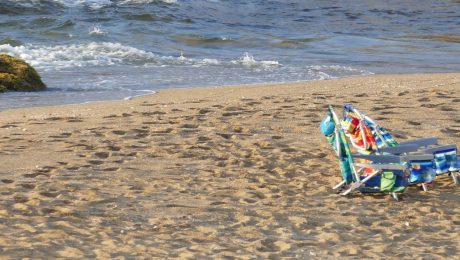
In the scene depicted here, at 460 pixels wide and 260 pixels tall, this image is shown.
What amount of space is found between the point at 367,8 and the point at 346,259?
86.6 feet

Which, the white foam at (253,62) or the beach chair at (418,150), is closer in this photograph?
the beach chair at (418,150)

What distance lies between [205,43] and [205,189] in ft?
42.5

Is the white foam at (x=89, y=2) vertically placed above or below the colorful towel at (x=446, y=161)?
above

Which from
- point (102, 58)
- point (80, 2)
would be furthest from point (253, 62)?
point (80, 2)

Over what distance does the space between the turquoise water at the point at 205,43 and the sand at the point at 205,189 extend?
9.63 feet

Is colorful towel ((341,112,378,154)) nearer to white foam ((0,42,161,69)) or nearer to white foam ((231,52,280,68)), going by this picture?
white foam ((231,52,280,68))

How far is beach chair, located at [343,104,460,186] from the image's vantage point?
6.28m

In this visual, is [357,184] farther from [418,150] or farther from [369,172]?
[418,150]

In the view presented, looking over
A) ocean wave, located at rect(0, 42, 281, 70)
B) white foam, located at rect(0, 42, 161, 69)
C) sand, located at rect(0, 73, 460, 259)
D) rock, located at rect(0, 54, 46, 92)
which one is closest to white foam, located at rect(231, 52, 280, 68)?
ocean wave, located at rect(0, 42, 281, 70)

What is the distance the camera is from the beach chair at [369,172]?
608 centimetres

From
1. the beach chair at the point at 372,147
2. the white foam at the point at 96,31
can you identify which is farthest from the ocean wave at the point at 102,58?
the beach chair at the point at 372,147

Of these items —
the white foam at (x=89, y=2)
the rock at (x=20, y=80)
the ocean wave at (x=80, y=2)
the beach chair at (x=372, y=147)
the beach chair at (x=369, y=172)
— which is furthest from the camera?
the white foam at (x=89, y=2)

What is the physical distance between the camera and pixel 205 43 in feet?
62.2

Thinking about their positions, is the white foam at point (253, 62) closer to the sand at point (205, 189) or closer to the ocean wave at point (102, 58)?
the ocean wave at point (102, 58)
